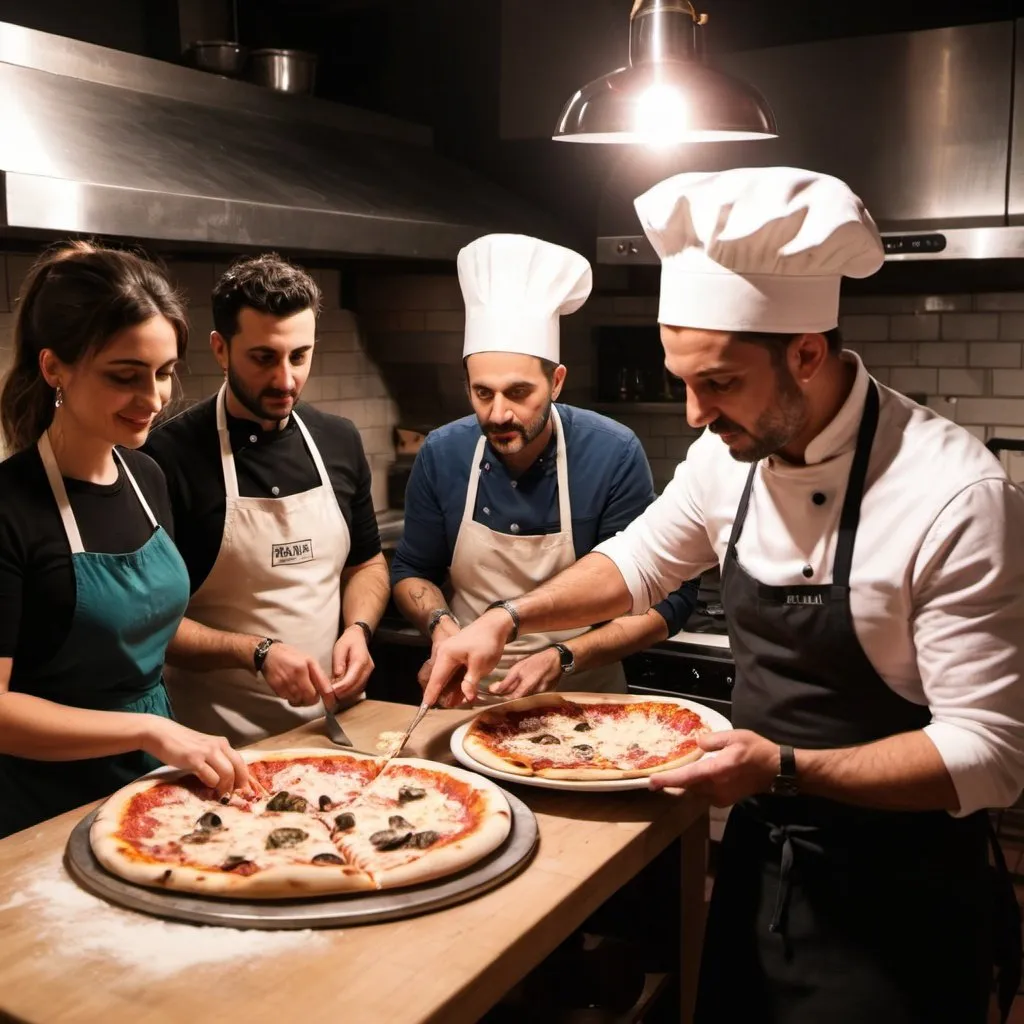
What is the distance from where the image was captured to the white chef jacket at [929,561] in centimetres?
177

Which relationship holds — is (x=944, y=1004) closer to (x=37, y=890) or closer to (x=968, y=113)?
(x=37, y=890)

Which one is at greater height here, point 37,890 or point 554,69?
point 554,69

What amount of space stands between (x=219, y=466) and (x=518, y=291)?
858mm

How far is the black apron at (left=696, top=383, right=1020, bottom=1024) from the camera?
1.93 meters

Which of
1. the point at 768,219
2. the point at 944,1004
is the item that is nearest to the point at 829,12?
the point at 768,219

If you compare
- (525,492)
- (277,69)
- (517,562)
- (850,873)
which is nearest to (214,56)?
(277,69)

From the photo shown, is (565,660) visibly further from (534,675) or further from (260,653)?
(260,653)

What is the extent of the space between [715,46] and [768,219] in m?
2.83

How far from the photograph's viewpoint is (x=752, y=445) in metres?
1.94

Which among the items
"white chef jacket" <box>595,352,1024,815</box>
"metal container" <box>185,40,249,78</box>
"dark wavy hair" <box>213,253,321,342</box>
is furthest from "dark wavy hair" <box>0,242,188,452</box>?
"metal container" <box>185,40,249,78</box>

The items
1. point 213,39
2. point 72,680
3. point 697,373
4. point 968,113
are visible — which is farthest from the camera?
point 213,39

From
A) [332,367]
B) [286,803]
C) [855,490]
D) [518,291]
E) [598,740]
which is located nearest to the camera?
[855,490]

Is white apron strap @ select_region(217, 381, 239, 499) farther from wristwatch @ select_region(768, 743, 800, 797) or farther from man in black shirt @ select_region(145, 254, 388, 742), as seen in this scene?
wristwatch @ select_region(768, 743, 800, 797)

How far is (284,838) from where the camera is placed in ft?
6.23
